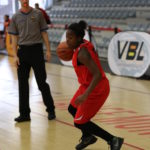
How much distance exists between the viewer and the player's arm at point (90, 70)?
3.78m

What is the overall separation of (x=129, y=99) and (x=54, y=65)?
5.35 metres

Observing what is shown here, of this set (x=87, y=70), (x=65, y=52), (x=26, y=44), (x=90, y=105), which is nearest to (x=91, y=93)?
(x=90, y=105)

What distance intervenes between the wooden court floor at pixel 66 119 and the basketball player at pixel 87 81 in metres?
0.50

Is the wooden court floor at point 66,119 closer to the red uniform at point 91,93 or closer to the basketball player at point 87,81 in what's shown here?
the basketball player at point 87,81

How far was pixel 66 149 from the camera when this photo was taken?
451 centimetres

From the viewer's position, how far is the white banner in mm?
9828

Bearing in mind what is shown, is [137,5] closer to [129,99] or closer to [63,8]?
[63,8]

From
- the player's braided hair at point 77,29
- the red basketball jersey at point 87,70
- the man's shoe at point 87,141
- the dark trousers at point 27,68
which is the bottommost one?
the man's shoe at point 87,141

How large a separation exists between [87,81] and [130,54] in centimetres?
631

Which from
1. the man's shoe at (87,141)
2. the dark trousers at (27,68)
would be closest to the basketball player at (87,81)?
the man's shoe at (87,141)

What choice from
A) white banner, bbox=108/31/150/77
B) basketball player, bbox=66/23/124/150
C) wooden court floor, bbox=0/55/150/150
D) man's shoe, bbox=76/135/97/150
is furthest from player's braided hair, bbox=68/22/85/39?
white banner, bbox=108/31/150/77

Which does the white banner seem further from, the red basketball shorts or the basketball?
the red basketball shorts

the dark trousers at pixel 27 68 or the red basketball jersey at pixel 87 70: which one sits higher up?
the red basketball jersey at pixel 87 70

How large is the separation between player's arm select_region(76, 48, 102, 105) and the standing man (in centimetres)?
190
